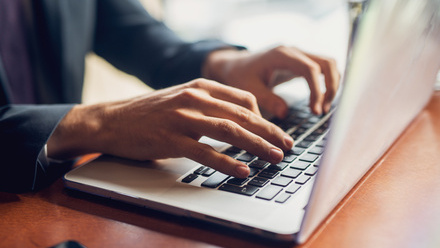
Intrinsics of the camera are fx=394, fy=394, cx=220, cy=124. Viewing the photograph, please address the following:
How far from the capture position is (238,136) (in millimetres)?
472

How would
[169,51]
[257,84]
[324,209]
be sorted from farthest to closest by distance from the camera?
[169,51] < [257,84] < [324,209]

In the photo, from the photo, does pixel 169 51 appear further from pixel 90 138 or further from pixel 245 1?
pixel 245 1

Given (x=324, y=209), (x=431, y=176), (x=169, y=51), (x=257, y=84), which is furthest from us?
(x=169, y=51)

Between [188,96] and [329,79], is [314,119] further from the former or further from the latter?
[188,96]

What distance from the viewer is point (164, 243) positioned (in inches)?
14.4

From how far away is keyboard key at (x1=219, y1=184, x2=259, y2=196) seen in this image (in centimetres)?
41

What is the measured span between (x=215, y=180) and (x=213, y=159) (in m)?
0.02

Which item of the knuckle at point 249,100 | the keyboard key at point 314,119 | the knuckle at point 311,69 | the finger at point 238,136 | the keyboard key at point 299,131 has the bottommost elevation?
the keyboard key at point 299,131

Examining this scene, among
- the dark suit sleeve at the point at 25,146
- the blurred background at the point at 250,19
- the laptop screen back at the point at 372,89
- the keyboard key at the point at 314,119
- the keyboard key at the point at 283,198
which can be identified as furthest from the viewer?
the blurred background at the point at 250,19

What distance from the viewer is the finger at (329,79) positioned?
695 millimetres

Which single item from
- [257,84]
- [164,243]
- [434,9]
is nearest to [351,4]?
[257,84]

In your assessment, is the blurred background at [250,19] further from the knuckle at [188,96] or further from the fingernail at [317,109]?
the knuckle at [188,96]

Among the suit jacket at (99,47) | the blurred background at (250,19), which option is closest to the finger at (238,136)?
the suit jacket at (99,47)

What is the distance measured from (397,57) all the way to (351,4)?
47 cm
